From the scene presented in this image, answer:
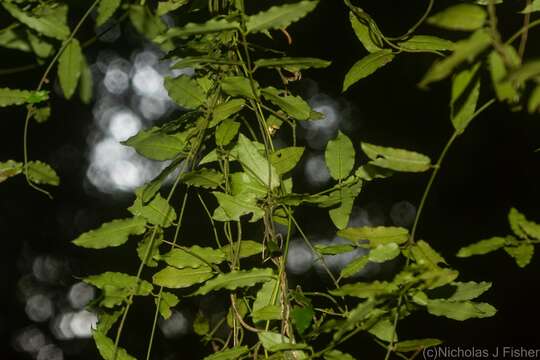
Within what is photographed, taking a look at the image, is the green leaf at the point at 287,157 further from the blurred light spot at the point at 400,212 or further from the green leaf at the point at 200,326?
the blurred light spot at the point at 400,212

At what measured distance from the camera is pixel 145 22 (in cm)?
66

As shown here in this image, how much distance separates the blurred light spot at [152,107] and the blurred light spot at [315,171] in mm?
1511

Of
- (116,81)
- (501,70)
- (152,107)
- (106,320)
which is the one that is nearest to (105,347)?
(106,320)

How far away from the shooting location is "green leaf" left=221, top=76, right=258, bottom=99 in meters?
0.80

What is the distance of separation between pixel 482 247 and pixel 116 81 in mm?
5142

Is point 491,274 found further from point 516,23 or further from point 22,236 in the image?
point 22,236

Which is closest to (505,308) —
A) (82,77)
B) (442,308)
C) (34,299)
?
(442,308)

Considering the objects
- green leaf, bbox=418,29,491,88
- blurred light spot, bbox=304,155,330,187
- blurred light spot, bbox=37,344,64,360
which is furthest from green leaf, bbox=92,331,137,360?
blurred light spot, bbox=37,344,64,360

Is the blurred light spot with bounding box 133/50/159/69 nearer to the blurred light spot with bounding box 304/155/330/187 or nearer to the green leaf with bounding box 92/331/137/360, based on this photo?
the blurred light spot with bounding box 304/155/330/187

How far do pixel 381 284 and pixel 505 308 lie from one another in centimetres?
431

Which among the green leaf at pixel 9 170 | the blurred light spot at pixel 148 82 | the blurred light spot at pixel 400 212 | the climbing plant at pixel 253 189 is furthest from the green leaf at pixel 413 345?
the blurred light spot at pixel 148 82

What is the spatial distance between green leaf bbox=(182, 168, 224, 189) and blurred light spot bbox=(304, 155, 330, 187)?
420 centimetres

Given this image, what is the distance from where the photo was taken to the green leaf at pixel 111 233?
0.86 m

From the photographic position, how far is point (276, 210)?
942 millimetres
